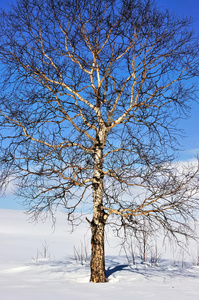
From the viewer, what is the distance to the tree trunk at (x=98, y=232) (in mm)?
7117

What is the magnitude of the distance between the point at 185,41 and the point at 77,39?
2589mm

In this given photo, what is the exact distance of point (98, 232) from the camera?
714cm

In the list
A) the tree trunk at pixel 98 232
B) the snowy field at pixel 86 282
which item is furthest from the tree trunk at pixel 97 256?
the snowy field at pixel 86 282

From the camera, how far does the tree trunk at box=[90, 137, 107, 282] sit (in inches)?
280

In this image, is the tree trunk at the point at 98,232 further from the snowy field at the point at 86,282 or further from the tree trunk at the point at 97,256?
the snowy field at the point at 86,282

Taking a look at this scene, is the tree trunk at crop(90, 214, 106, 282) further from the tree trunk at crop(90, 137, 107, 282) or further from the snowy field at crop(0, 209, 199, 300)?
the snowy field at crop(0, 209, 199, 300)

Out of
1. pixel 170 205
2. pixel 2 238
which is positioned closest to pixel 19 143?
pixel 170 205

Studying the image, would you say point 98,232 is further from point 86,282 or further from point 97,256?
point 86,282

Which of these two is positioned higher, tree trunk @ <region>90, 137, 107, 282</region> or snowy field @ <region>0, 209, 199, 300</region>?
tree trunk @ <region>90, 137, 107, 282</region>

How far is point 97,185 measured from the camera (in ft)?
23.8


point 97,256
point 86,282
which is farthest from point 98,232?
point 86,282

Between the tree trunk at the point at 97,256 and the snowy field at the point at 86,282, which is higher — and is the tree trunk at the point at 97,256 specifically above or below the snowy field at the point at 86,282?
above

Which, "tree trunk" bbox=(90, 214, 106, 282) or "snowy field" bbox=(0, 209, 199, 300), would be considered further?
"tree trunk" bbox=(90, 214, 106, 282)

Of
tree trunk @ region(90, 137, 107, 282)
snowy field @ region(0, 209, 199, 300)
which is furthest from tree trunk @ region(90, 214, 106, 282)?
snowy field @ region(0, 209, 199, 300)
